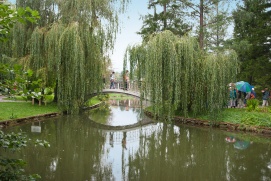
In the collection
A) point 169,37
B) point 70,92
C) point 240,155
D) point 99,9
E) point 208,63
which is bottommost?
point 240,155

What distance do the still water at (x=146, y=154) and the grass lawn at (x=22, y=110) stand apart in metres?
1.04

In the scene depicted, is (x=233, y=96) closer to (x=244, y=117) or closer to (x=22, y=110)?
(x=244, y=117)

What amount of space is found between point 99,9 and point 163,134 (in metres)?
7.99

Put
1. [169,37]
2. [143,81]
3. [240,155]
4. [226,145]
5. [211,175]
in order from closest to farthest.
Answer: [211,175] → [240,155] → [226,145] → [169,37] → [143,81]

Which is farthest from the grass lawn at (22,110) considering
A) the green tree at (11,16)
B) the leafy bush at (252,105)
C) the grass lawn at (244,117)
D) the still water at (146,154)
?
the leafy bush at (252,105)

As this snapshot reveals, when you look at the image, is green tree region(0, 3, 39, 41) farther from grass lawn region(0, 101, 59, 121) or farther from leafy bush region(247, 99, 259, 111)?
leafy bush region(247, 99, 259, 111)

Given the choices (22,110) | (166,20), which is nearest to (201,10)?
(166,20)

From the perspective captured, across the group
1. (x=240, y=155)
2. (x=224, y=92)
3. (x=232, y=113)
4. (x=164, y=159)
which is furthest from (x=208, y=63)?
(x=164, y=159)

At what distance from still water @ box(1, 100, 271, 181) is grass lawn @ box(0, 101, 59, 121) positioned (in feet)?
3.41

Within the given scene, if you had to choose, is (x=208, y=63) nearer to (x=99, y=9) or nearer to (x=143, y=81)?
(x=143, y=81)

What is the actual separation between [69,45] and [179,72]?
554cm

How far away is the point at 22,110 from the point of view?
13641 millimetres

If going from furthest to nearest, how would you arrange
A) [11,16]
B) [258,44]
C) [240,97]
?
[258,44], [240,97], [11,16]

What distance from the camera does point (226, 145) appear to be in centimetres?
930
